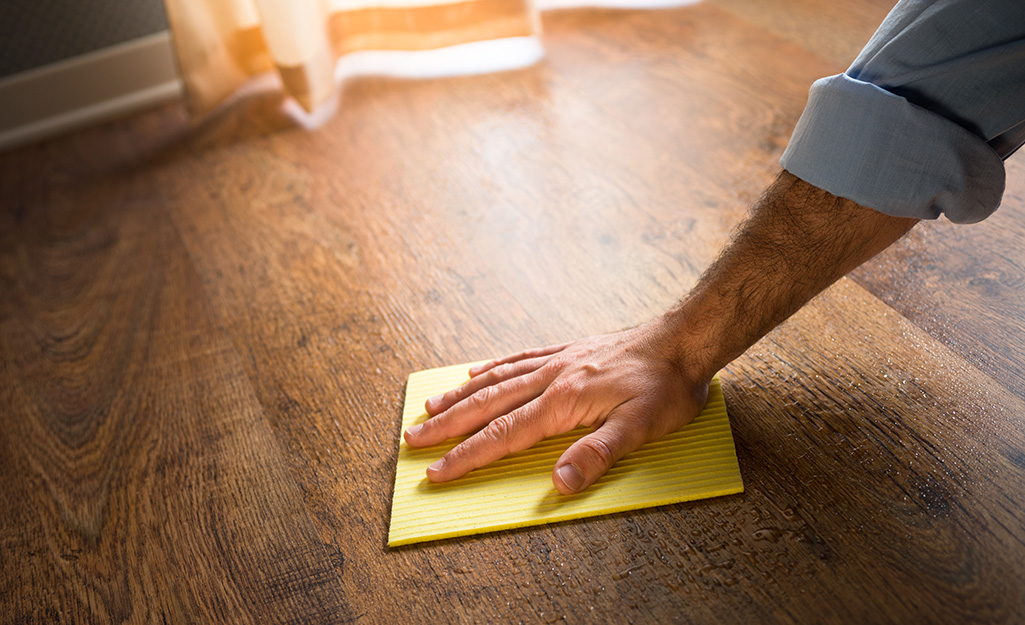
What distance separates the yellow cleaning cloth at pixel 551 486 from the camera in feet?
2.77

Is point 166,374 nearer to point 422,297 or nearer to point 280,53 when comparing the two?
point 422,297

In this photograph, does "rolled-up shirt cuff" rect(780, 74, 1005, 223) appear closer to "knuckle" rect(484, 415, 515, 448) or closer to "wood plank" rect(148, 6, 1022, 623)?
"wood plank" rect(148, 6, 1022, 623)

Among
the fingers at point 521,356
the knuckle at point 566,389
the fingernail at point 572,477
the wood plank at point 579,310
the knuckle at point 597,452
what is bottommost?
the wood plank at point 579,310

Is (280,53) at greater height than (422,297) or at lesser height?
greater

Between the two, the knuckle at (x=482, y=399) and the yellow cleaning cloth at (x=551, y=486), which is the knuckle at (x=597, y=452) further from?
the knuckle at (x=482, y=399)

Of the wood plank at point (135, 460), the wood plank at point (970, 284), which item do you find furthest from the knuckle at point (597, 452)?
the wood plank at point (970, 284)

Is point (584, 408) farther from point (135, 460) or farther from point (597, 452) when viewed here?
point (135, 460)

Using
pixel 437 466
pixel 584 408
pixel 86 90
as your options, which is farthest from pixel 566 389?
pixel 86 90

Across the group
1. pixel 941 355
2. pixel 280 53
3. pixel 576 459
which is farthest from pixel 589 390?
pixel 280 53

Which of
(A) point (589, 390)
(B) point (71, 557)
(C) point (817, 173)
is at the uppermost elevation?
(C) point (817, 173)

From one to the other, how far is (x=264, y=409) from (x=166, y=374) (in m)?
0.20

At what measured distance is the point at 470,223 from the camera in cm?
139

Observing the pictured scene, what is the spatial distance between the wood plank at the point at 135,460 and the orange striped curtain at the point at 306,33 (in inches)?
20.2

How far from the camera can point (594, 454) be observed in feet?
2.80
